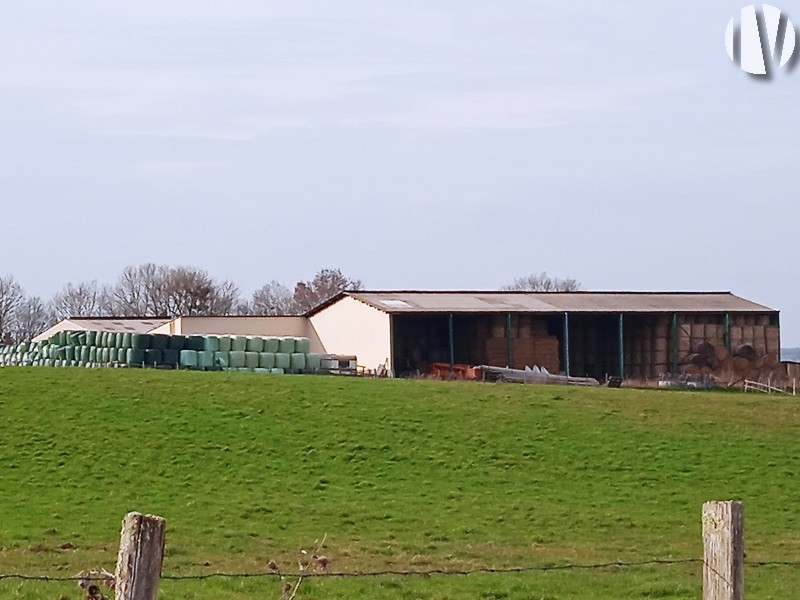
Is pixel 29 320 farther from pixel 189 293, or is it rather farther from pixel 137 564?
pixel 137 564

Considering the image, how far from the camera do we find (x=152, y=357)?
50.4m

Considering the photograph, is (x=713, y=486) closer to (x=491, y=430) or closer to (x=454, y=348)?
(x=491, y=430)

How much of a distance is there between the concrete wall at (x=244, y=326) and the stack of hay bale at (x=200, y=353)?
7.20 meters

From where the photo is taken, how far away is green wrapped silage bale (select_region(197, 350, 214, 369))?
5069cm

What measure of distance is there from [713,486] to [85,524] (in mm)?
14084

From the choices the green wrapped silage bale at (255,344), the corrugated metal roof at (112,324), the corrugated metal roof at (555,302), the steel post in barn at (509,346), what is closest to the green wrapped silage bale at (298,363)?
the green wrapped silage bale at (255,344)

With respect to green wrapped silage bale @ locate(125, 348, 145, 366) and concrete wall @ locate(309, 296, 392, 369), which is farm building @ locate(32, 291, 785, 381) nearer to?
concrete wall @ locate(309, 296, 392, 369)

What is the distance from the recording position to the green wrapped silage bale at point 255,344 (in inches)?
2052

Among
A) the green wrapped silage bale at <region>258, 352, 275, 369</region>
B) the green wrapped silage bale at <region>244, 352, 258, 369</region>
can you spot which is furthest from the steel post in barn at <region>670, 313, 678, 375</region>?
the green wrapped silage bale at <region>244, 352, 258, 369</region>

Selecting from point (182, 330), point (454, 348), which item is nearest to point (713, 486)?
point (454, 348)

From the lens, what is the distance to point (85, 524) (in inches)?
833

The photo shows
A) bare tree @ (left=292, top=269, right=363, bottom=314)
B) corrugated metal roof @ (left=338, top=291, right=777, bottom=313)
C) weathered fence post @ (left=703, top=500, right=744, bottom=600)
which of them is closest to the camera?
weathered fence post @ (left=703, top=500, right=744, bottom=600)

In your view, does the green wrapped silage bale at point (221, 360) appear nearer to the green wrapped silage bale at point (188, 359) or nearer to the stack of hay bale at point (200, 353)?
the stack of hay bale at point (200, 353)

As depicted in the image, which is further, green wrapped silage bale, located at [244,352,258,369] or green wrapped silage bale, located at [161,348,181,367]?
green wrapped silage bale, located at [244,352,258,369]
